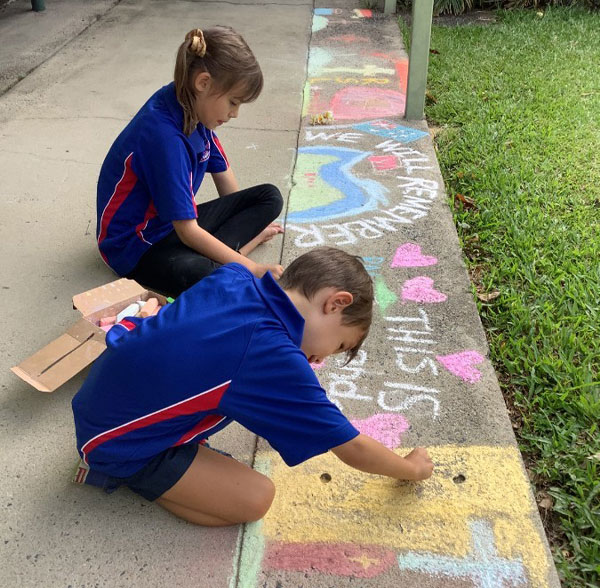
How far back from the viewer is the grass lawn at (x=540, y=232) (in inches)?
79.6

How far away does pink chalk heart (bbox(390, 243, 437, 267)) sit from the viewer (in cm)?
299

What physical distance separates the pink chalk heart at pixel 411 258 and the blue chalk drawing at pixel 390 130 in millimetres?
1261

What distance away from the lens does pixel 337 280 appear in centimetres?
162

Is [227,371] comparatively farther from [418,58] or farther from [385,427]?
[418,58]

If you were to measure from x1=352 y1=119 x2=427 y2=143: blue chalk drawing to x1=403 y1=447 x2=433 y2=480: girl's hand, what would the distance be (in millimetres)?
2599

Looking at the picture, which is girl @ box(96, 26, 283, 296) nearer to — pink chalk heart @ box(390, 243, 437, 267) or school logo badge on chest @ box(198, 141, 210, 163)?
school logo badge on chest @ box(198, 141, 210, 163)

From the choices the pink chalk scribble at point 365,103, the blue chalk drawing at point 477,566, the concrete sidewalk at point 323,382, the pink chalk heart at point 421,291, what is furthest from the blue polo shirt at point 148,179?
the pink chalk scribble at point 365,103

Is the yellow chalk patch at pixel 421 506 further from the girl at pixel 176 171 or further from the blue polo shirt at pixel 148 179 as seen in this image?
the blue polo shirt at pixel 148 179

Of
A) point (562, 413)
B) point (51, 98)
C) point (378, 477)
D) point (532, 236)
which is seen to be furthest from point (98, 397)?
point (51, 98)

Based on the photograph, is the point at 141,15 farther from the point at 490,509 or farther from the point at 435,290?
the point at 490,509

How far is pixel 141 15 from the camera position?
697 centimetres

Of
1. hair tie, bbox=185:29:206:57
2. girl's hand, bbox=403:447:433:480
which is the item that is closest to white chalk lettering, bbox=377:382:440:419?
girl's hand, bbox=403:447:433:480

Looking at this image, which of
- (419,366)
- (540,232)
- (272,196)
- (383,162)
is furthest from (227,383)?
(383,162)

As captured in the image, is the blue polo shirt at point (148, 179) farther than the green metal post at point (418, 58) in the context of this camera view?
No
